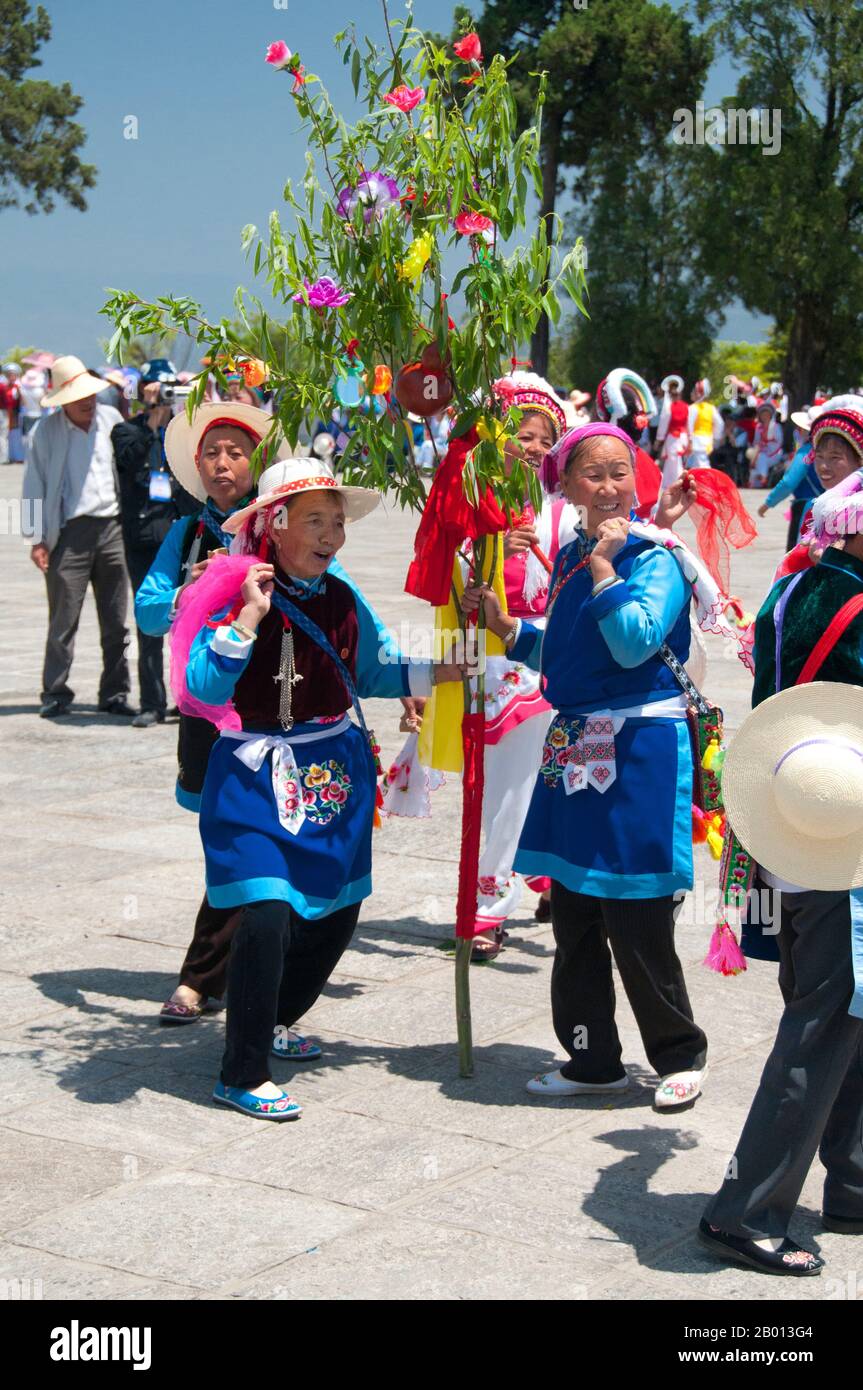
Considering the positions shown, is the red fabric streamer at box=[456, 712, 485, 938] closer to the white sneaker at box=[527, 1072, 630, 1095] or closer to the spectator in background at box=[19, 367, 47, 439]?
the white sneaker at box=[527, 1072, 630, 1095]

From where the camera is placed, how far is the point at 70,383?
10109mm

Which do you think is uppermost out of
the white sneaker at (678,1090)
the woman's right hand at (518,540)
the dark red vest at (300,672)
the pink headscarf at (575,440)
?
the pink headscarf at (575,440)

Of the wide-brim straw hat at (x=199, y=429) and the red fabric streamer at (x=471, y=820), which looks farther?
the wide-brim straw hat at (x=199, y=429)

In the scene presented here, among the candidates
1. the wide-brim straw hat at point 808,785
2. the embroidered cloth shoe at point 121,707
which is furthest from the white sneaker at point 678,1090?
the embroidered cloth shoe at point 121,707

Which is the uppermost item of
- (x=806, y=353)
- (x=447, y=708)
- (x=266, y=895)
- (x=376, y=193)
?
(x=806, y=353)

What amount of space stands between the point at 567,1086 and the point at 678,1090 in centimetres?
32

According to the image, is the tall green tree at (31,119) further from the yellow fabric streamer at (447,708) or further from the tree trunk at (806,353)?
the yellow fabric streamer at (447,708)

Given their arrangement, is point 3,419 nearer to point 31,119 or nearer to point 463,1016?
point 31,119

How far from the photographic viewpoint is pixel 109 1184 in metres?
4.09

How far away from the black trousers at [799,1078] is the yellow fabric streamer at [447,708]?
159 cm

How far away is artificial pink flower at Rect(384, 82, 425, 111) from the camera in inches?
169

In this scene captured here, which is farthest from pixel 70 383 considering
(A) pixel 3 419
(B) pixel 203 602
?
(A) pixel 3 419

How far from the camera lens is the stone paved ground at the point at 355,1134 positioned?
3.64 metres

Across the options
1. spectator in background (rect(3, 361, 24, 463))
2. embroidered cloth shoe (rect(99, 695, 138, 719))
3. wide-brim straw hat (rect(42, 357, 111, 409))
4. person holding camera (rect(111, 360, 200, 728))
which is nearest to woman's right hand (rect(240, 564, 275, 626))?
person holding camera (rect(111, 360, 200, 728))
